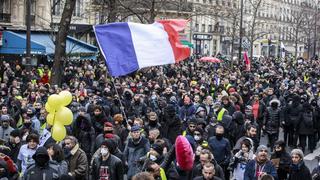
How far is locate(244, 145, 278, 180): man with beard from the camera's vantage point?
8.66 metres

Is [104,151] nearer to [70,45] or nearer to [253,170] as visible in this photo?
[253,170]

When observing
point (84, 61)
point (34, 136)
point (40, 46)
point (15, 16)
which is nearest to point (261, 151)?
point (34, 136)

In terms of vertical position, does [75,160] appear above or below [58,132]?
below

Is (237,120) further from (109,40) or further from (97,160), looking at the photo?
(97,160)

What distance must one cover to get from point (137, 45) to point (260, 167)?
4677 mm

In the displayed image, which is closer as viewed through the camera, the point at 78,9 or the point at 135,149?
the point at 135,149

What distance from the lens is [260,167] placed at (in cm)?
870

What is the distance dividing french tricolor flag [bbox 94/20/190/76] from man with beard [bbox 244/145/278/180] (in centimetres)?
367

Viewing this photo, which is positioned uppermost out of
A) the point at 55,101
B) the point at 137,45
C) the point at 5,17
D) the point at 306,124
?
the point at 5,17

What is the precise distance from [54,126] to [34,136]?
854mm

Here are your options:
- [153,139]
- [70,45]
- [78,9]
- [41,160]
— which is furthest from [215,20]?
[41,160]

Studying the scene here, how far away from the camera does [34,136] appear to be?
30.2ft

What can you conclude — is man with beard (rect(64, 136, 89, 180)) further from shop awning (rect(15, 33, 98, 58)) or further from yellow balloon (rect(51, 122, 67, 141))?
shop awning (rect(15, 33, 98, 58))

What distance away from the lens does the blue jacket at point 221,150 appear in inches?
416
